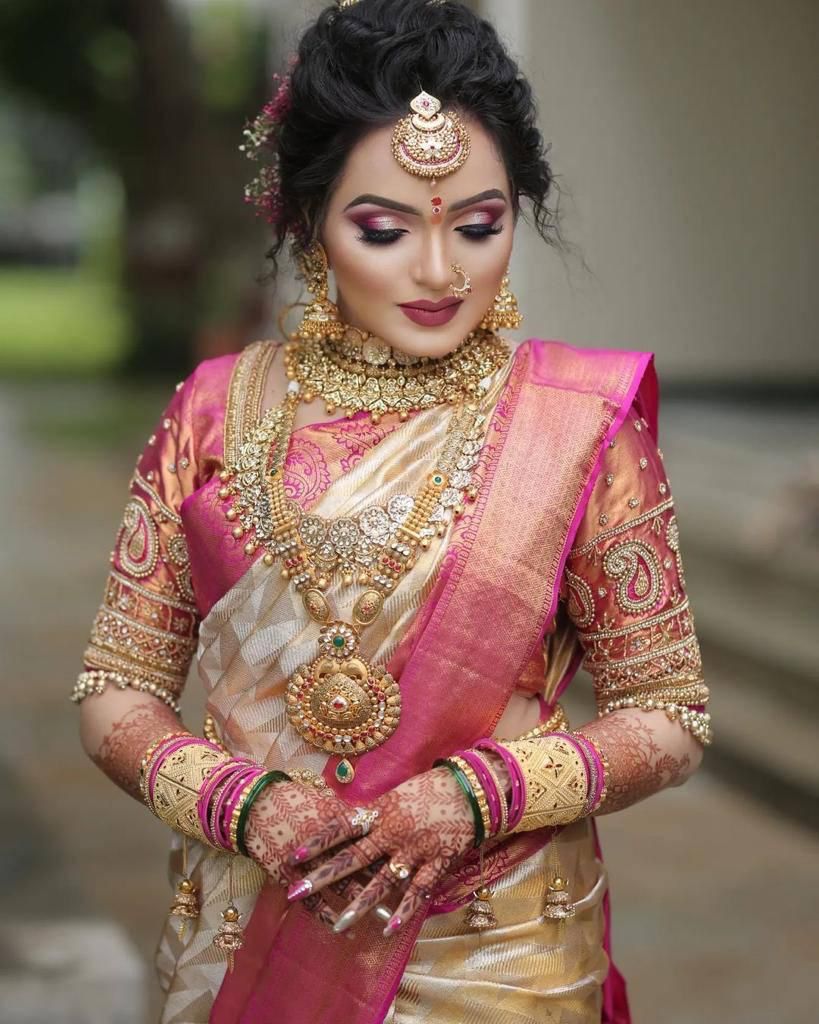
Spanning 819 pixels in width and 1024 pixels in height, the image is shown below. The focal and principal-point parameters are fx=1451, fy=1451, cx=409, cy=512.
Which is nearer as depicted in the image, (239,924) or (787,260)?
(239,924)

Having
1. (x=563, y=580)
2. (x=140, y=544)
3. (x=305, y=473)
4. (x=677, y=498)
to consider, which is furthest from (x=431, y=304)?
(x=677, y=498)

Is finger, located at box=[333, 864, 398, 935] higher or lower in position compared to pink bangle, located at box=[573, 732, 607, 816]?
lower

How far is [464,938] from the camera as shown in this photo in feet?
5.38

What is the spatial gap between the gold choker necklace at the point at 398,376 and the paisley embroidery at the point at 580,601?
10.0 inches

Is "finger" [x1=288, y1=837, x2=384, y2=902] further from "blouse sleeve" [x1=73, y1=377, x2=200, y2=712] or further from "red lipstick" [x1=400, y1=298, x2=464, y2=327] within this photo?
"red lipstick" [x1=400, y1=298, x2=464, y2=327]

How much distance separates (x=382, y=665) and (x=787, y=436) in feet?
16.4

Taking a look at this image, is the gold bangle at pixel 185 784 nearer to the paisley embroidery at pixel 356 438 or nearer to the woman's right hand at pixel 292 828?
the woman's right hand at pixel 292 828

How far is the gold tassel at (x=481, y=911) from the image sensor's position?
5.30 feet

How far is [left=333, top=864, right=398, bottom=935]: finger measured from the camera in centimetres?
146

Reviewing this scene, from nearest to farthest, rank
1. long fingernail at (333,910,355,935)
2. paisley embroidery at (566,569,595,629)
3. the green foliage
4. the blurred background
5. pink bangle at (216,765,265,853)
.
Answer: long fingernail at (333,910,355,935) < pink bangle at (216,765,265,853) < paisley embroidery at (566,569,595,629) < the blurred background < the green foliage

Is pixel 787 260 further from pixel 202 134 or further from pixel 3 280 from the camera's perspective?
pixel 3 280

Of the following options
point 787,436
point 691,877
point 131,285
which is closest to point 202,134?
point 131,285

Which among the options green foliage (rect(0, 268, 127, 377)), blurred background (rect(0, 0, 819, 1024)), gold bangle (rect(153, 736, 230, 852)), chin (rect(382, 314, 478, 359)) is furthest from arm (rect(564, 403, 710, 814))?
green foliage (rect(0, 268, 127, 377))

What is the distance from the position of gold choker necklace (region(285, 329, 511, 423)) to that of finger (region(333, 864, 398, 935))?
1.74ft
